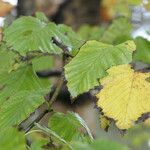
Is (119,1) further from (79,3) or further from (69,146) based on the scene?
(69,146)

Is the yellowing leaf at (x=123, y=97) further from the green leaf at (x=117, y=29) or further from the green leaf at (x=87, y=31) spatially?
the green leaf at (x=87, y=31)

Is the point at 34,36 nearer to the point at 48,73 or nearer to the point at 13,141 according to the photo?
the point at 13,141

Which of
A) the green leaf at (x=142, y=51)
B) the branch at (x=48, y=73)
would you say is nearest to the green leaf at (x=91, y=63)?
the green leaf at (x=142, y=51)

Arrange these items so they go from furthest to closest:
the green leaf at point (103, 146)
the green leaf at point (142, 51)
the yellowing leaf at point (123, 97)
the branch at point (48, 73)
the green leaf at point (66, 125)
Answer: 1. the branch at point (48, 73)
2. the green leaf at point (142, 51)
3. the green leaf at point (66, 125)
4. the yellowing leaf at point (123, 97)
5. the green leaf at point (103, 146)

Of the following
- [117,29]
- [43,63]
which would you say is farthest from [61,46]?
[117,29]

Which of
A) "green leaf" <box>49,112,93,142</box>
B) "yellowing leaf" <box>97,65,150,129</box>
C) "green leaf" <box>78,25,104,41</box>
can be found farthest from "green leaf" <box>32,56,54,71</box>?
"yellowing leaf" <box>97,65,150,129</box>

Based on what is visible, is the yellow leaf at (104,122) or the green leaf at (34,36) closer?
the yellow leaf at (104,122)

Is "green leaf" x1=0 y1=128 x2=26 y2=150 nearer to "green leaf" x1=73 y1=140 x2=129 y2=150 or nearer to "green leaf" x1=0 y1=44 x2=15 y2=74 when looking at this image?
"green leaf" x1=73 y1=140 x2=129 y2=150
